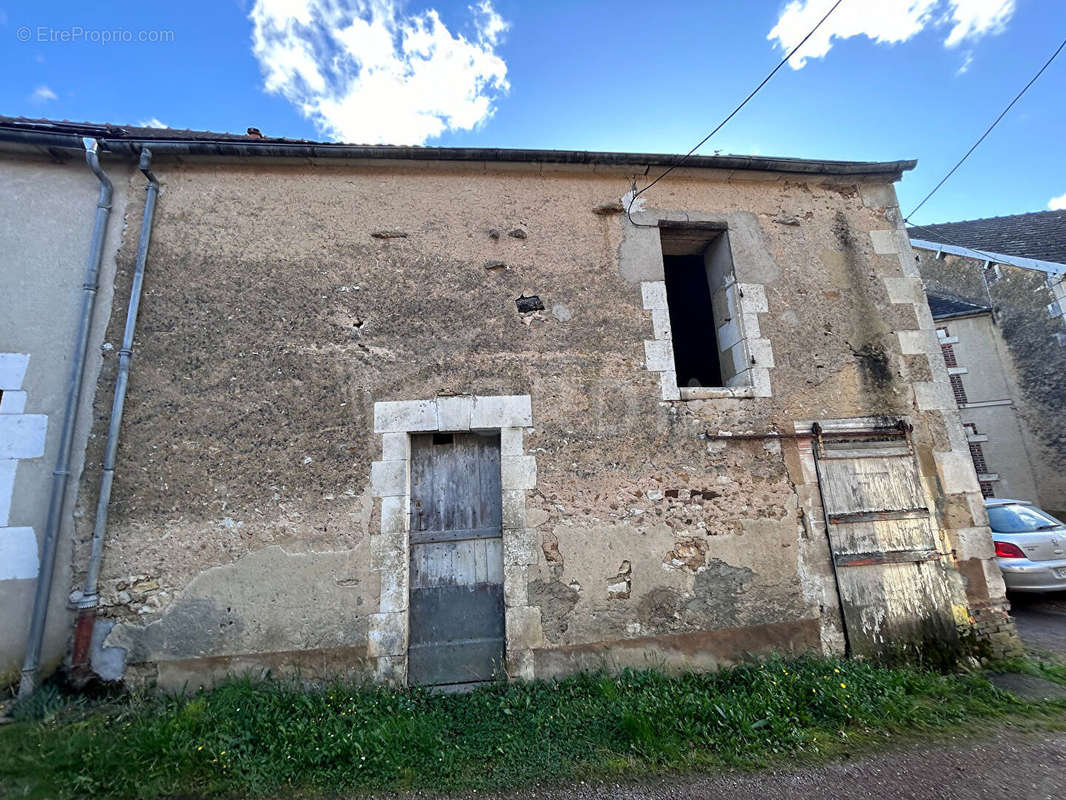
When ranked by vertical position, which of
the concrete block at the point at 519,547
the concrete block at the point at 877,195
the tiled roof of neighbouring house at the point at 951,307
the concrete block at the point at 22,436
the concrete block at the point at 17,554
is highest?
the tiled roof of neighbouring house at the point at 951,307

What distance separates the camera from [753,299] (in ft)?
13.7

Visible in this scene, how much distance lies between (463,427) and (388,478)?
2.27 feet

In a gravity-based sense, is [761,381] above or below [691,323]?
below

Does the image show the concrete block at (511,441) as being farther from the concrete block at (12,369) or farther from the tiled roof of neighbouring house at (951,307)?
the tiled roof of neighbouring house at (951,307)

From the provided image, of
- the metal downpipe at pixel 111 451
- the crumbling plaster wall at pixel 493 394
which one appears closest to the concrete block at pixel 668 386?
the crumbling plaster wall at pixel 493 394

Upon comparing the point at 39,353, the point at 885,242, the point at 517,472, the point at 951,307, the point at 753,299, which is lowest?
the point at 517,472

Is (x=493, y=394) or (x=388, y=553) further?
(x=493, y=394)

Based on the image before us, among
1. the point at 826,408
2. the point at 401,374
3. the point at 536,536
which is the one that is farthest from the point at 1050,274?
the point at 401,374

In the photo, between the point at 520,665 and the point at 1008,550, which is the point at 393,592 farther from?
the point at 1008,550

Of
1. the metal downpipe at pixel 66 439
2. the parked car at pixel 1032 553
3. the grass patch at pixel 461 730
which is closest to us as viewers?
the grass patch at pixel 461 730

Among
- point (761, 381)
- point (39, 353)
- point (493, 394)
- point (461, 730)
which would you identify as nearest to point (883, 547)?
point (761, 381)

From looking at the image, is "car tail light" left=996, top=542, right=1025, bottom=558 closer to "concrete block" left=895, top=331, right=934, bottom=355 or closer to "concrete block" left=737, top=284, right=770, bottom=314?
"concrete block" left=895, top=331, right=934, bottom=355

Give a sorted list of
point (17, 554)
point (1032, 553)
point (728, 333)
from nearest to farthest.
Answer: point (17, 554)
point (728, 333)
point (1032, 553)

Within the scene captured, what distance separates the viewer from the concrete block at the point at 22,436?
10.8ft
